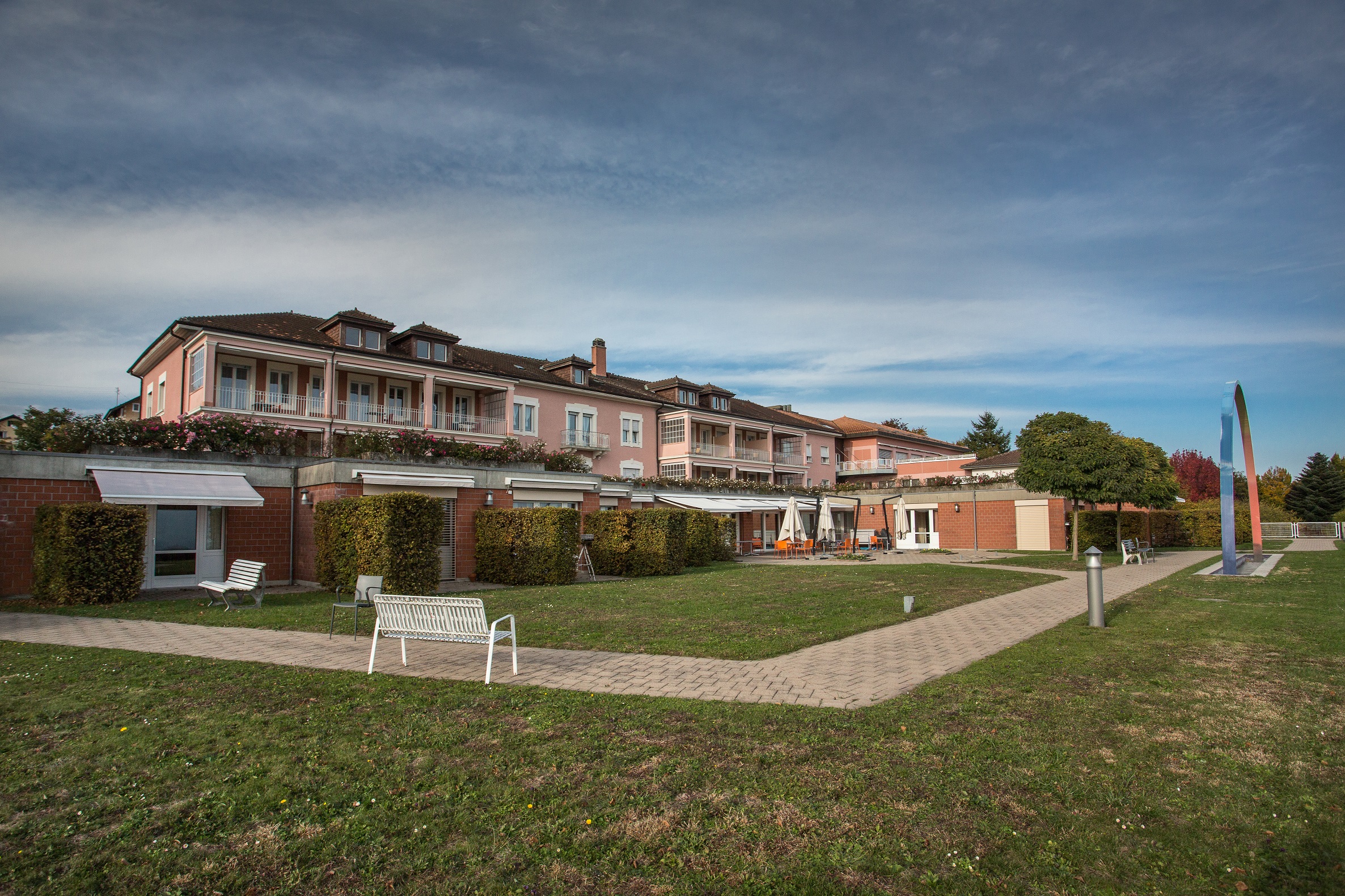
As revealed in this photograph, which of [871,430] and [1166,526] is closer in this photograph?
[1166,526]

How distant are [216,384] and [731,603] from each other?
20793 mm

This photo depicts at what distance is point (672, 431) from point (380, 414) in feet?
51.3

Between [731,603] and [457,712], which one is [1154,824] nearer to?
[457,712]

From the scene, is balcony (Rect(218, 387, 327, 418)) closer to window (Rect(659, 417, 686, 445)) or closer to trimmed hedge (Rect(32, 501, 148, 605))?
trimmed hedge (Rect(32, 501, 148, 605))

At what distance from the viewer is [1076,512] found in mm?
22625

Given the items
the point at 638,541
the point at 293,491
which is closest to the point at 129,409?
the point at 293,491

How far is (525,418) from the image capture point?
32.3m

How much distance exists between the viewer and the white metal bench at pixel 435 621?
6.70 m

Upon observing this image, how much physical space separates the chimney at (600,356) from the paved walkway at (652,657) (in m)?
30.2

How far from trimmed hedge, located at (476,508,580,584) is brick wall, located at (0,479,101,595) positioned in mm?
7865

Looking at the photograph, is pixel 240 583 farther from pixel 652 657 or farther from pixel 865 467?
pixel 865 467

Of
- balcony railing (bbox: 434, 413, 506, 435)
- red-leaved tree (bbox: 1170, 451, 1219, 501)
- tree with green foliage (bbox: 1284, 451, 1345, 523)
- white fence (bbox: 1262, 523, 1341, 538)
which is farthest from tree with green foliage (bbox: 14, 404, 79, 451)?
tree with green foliage (bbox: 1284, 451, 1345, 523)

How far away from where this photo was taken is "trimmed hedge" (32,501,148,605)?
11.9 m

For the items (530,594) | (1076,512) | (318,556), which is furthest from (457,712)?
(1076,512)
